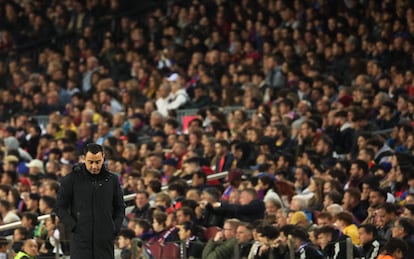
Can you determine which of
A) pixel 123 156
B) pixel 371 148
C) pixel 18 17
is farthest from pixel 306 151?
pixel 18 17

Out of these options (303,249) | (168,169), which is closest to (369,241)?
(303,249)

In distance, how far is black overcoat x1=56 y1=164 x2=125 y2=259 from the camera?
11.8 meters

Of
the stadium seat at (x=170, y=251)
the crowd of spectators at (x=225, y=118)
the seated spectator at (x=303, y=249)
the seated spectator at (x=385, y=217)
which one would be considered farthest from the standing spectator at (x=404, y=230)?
the stadium seat at (x=170, y=251)

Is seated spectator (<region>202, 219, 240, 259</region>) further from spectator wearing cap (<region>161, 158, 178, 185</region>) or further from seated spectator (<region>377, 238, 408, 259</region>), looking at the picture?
spectator wearing cap (<region>161, 158, 178, 185</region>)

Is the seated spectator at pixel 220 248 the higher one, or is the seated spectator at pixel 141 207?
the seated spectator at pixel 141 207

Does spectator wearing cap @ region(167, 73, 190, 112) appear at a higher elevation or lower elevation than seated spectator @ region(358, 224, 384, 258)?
higher

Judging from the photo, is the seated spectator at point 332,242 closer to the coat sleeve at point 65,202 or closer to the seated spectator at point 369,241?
the seated spectator at point 369,241

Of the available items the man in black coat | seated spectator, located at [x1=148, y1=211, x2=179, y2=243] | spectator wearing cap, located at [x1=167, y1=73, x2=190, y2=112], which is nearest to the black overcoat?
the man in black coat

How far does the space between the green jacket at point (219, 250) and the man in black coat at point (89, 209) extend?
257 cm

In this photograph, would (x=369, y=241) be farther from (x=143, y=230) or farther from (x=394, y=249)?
(x=143, y=230)

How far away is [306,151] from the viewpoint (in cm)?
1853

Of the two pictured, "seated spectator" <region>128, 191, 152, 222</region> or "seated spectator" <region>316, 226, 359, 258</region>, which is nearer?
"seated spectator" <region>316, 226, 359, 258</region>

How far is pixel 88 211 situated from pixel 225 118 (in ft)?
32.5

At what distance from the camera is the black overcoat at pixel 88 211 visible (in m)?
11.8
